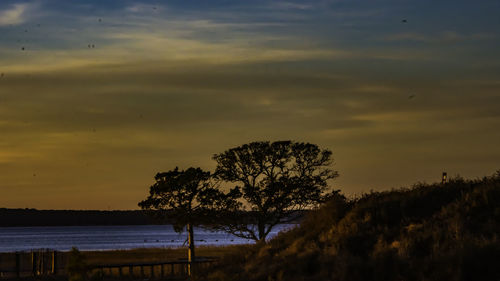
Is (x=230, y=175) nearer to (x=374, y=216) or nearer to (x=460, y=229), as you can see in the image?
(x=374, y=216)

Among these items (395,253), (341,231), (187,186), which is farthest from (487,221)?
(187,186)

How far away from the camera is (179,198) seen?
168 feet

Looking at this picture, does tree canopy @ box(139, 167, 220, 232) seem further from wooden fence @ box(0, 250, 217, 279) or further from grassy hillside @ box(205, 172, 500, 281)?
grassy hillside @ box(205, 172, 500, 281)

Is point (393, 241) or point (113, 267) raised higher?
point (393, 241)

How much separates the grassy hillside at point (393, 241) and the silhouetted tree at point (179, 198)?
72.0 ft

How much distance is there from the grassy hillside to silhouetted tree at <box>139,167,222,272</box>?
864 inches

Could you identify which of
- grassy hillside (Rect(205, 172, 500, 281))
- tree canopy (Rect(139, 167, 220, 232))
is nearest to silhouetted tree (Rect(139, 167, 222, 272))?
tree canopy (Rect(139, 167, 220, 232))

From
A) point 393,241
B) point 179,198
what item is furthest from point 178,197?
point 393,241

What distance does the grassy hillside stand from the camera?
64.8 ft

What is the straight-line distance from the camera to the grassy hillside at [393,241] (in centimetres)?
1977

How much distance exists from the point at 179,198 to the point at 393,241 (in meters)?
29.9

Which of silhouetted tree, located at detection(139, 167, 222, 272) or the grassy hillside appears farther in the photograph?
silhouetted tree, located at detection(139, 167, 222, 272)

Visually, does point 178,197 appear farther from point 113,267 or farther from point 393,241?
point 393,241

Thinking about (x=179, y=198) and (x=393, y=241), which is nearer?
(x=393, y=241)
